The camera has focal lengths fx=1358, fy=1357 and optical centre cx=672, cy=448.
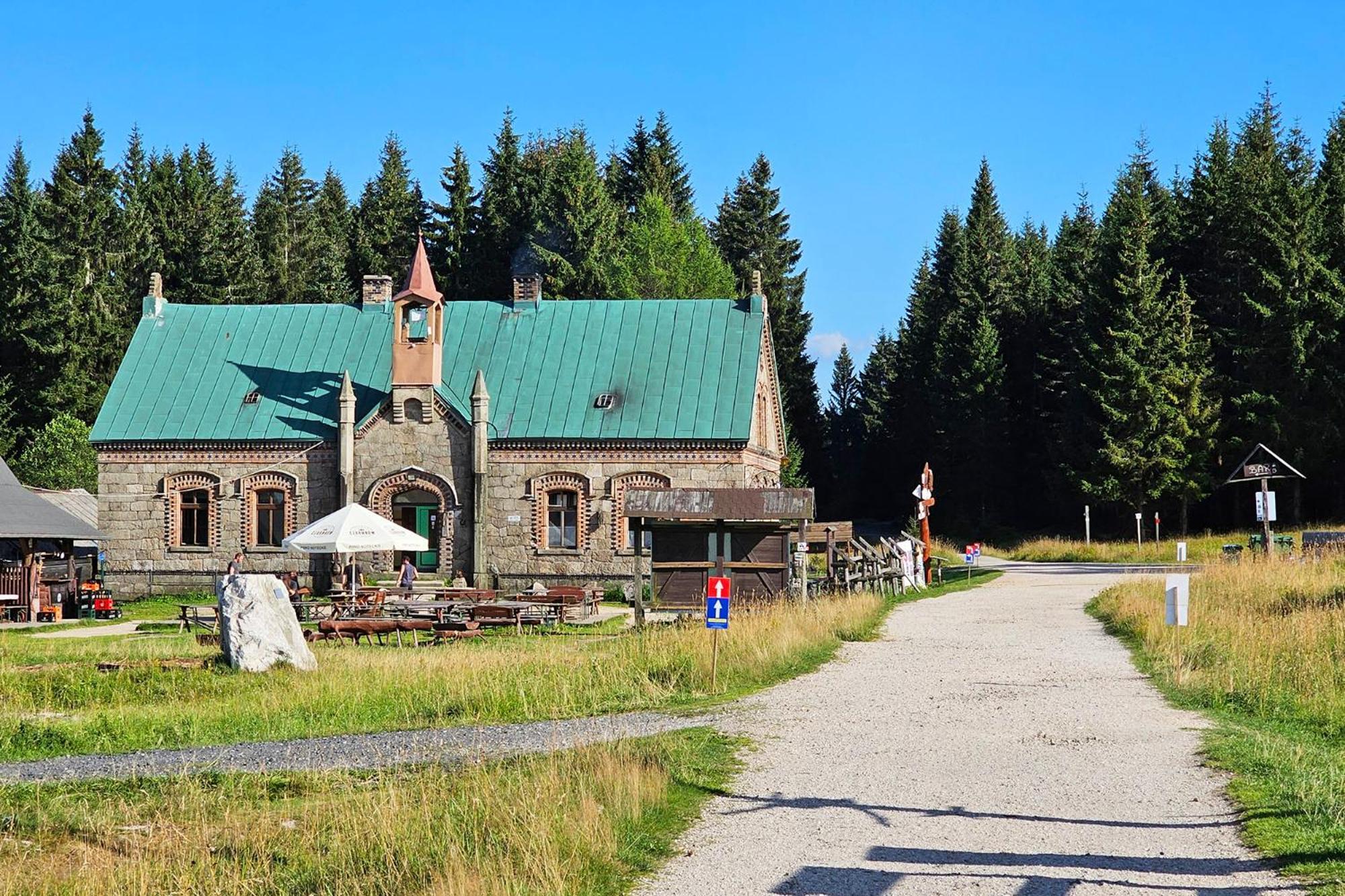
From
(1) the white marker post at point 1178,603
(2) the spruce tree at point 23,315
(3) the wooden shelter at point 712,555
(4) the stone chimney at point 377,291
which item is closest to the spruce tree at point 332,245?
(2) the spruce tree at point 23,315

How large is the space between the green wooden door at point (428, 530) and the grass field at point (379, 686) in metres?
13.5

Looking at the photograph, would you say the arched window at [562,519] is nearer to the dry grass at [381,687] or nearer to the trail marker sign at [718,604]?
the dry grass at [381,687]

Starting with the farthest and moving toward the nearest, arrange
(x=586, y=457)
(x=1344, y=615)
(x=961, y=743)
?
1. (x=586, y=457)
2. (x=1344, y=615)
3. (x=961, y=743)

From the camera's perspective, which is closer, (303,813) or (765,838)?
(765,838)

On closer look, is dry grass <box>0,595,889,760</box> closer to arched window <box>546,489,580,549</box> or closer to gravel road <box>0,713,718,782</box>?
gravel road <box>0,713,718,782</box>

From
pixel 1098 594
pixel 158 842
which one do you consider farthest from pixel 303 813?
pixel 1098 594

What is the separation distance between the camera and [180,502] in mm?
35531

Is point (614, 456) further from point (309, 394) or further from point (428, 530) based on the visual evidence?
point (309, 394)

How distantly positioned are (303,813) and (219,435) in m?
27.1

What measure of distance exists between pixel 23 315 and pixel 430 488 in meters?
32.9

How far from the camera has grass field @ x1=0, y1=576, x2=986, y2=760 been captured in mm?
Result: 14133

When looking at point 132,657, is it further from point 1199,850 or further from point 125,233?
point 125,233

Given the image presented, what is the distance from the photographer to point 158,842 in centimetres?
888

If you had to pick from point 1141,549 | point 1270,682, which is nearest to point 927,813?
point 1270,682
